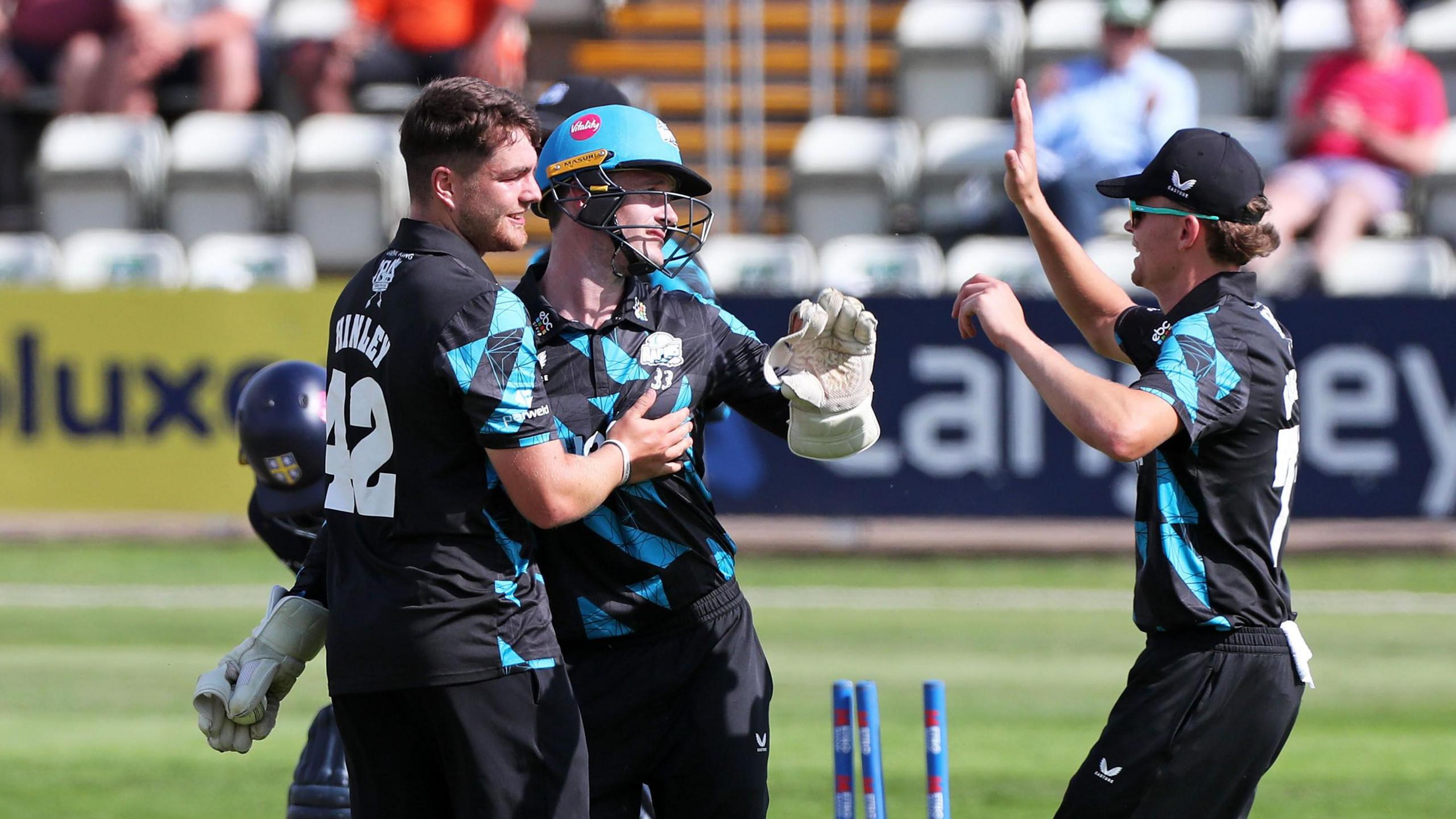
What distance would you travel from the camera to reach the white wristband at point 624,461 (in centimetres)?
389

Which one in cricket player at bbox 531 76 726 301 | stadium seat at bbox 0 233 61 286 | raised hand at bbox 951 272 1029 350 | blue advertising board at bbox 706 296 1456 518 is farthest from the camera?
stadium seat at bbox 0 233 61 286

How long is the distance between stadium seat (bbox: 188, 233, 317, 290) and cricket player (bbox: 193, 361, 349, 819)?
8175 millimetres

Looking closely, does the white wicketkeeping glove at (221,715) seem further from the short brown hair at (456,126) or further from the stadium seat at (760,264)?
the stadium seat at (760,264)

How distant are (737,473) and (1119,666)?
135 inches

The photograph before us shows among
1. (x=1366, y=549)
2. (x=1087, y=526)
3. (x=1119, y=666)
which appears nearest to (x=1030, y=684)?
(x=1119, y=666)

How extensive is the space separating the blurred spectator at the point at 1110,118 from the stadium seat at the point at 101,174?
7.04 meters

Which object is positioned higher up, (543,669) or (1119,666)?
(543,669)

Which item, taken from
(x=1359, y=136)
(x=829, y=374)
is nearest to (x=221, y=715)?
(x=829, y=374)

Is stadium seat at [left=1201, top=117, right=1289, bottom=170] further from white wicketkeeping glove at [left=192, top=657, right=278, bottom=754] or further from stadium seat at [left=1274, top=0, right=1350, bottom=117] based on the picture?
white wicketkeeping glove at [left=192, top=657, right=278, bottom=754]

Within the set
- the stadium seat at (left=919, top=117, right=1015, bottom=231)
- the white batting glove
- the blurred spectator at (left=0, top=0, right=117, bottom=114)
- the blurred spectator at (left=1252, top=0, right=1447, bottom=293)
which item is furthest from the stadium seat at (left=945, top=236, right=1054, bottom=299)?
the white batting glove

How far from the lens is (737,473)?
11875 mm

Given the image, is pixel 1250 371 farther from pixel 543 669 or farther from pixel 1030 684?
pixel 1030 684

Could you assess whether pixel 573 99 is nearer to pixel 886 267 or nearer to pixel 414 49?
pixel 886 267

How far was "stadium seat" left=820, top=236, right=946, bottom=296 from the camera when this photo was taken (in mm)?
12477
